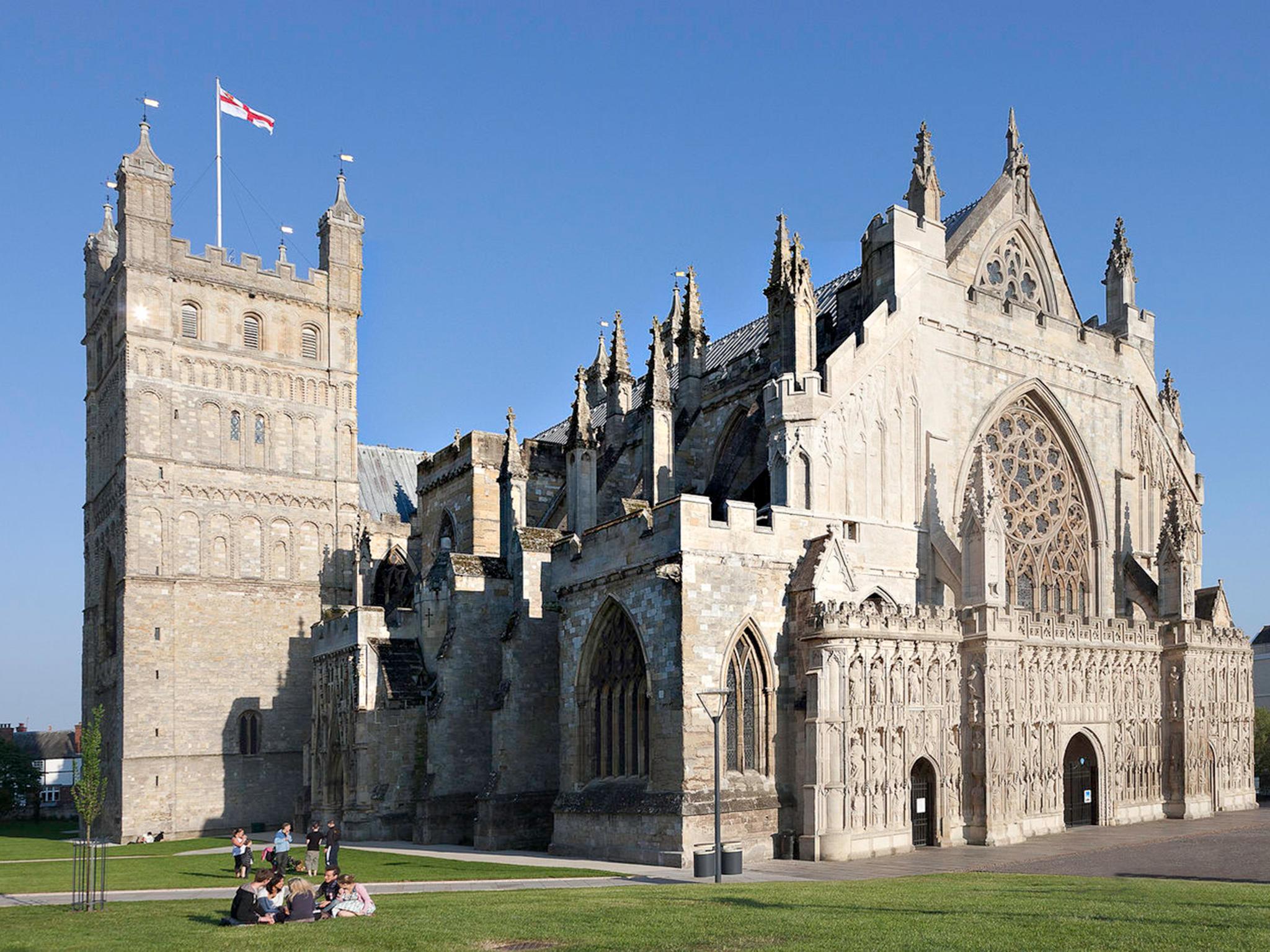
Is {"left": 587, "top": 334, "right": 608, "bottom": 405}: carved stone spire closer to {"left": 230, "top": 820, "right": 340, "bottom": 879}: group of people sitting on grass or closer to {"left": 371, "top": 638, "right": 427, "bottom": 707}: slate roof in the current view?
{"left": 371, "top": 638, "right": 427, "bottom": 707}: slate roof

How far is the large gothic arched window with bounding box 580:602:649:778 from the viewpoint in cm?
2727

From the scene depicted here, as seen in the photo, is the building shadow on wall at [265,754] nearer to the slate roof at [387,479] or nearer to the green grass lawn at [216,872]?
the slate roof at [387,479]

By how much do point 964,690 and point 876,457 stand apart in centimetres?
593

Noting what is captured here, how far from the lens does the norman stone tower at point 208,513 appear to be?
46.2m

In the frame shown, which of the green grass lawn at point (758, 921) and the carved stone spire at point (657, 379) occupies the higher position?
the carved stone spire at point (657, 379)

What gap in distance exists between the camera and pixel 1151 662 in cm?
3272

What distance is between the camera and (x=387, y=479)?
58.9m

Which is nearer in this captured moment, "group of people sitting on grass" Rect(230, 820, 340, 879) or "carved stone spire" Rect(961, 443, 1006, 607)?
"group of people sitting on grass" Rect(230, 820, 340, 879)

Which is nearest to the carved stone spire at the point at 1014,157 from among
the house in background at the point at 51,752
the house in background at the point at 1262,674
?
the house in background at the point at 1262,674

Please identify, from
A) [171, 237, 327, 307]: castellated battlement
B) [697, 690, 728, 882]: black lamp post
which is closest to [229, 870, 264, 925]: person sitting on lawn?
[697, 690, 728, 882]: black lamp post

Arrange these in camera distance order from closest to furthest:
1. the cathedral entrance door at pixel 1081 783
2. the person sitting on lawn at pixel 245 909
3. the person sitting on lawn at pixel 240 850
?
the person sitting on lawn at pixel 245 909 < the person sitting on lawn at pixel 240 850 < the cathedral entrance door at pixel 1081 783

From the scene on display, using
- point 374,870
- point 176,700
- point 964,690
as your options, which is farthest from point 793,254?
point 176,700

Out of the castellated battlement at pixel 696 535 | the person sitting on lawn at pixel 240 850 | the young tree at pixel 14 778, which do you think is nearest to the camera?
the person sitting on lawn at pixel 240 850

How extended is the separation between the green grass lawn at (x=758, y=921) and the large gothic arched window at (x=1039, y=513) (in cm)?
1523
